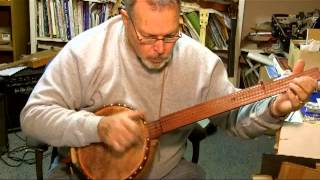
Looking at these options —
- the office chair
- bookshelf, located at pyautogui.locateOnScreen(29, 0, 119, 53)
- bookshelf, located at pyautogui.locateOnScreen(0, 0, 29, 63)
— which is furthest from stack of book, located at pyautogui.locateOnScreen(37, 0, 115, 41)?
the office chair

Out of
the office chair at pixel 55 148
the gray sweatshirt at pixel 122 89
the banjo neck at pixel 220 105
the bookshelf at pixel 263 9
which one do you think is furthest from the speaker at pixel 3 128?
the bookshelf at pixel 263 9

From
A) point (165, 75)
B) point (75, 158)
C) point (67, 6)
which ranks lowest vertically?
point (75, 158)

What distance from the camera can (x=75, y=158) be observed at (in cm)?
131

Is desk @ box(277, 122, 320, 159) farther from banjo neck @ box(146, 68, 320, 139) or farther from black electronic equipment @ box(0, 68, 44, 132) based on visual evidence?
black electronic equipment @ box(0, 68, 44, 132)

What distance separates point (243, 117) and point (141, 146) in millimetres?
356

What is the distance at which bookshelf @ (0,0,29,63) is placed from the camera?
285 centimetres

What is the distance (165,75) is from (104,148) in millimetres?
319

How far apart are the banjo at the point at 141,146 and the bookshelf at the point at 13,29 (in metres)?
1.80

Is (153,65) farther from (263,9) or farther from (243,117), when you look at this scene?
(263,9)

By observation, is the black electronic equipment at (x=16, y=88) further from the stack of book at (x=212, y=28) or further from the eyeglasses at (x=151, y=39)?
the eyeglasses at (x=151, y=39)

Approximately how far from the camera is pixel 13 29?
2.86m

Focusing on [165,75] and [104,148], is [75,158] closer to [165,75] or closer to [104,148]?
[104,148]

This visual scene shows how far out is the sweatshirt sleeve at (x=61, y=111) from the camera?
127cm

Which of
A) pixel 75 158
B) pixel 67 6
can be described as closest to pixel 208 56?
pixel 75 158
